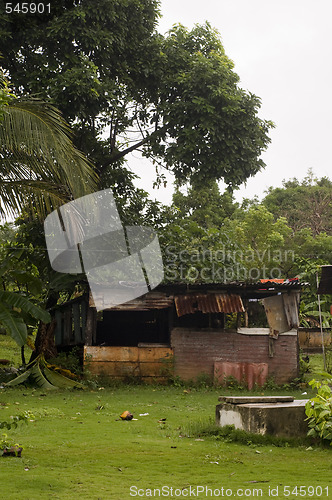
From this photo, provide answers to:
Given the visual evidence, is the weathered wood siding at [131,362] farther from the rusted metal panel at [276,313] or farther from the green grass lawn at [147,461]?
the green grass lawn at [147,461]

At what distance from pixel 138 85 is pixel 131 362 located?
820 cm

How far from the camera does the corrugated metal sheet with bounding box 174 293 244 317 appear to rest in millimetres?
15359

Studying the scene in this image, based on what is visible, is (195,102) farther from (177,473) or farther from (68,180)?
(177,473)

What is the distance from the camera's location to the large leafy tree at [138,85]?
1523 cm

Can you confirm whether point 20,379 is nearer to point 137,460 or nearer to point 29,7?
point 29,7

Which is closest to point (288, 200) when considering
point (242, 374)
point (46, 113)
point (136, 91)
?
point (136, 91)

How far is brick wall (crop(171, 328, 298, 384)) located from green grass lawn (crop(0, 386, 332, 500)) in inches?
187

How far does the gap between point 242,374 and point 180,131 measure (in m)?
6.84

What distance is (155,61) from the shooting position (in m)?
17.5

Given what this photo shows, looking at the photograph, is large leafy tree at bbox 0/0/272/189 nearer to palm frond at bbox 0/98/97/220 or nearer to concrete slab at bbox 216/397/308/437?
palm frond at bbox 0/98/97/220

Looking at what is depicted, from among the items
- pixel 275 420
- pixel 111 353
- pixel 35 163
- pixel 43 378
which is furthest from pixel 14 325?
pixel 111 353

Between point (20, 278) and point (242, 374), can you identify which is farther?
point (242, 374)

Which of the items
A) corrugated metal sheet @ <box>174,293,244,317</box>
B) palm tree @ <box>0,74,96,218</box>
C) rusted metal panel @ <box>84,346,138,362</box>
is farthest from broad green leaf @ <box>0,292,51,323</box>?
corrugated metal sheet @ <box>174,293,244,317</box>

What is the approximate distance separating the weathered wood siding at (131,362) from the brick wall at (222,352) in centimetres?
35
